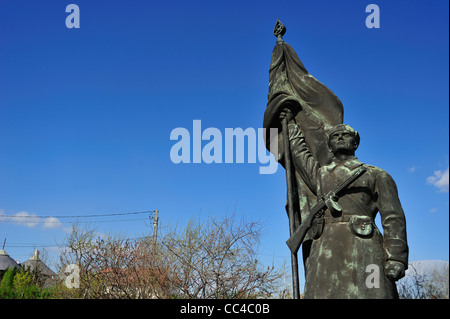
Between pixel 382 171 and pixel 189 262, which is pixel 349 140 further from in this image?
pixel 189 262

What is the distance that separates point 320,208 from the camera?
3846 millimetres

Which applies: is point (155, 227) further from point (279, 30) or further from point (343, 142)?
point (343, 142)

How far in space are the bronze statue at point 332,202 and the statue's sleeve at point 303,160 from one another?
0.4 inches

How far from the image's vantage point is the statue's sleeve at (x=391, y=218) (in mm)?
3451

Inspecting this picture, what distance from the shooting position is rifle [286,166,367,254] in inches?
147

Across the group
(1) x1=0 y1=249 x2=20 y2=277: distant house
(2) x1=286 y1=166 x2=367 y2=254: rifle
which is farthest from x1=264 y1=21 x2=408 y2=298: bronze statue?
(1) x1=0 y1=249 x2=20 y2=277: distant house

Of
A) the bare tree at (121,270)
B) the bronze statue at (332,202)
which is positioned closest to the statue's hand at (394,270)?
the bronze statue at (332,202)

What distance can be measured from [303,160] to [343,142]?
57 centimetres

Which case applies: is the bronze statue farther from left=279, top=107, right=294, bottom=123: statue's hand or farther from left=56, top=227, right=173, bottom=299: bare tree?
left=56, top=227, right=173, bottom=299: bare tree

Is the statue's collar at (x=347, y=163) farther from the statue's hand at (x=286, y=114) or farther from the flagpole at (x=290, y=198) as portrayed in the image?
the statue's hand at (x=286, y=114)

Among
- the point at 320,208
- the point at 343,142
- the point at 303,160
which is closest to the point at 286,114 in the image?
the point at 303,160
